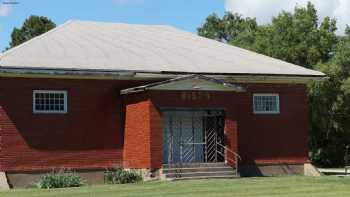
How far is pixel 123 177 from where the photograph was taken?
27.8 metres

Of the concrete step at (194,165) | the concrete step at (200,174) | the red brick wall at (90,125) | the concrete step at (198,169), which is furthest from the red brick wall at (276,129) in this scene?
the concrete step at (200,174)

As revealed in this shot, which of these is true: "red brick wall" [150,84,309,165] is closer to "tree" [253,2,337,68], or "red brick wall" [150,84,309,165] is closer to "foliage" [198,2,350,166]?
"foliage" [198,2,350,166]

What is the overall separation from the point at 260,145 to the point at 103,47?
25.6ft

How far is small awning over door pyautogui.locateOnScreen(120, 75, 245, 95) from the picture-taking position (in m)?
27.9

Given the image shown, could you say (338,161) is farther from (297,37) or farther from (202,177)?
(202,177)

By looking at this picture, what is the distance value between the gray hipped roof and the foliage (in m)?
10.7

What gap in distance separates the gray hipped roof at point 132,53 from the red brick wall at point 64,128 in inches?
33.8

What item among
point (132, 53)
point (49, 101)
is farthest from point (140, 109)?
point (132, 53)

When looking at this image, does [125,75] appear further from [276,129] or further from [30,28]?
[30,28]

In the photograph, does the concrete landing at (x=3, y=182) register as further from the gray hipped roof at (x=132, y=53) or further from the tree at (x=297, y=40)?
the tree at (x=297, y=40)

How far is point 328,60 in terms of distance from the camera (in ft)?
155

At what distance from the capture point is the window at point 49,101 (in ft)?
91.7

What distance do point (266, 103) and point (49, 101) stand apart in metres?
9.48

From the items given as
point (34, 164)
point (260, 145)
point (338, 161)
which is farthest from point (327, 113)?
point (34, 164)
